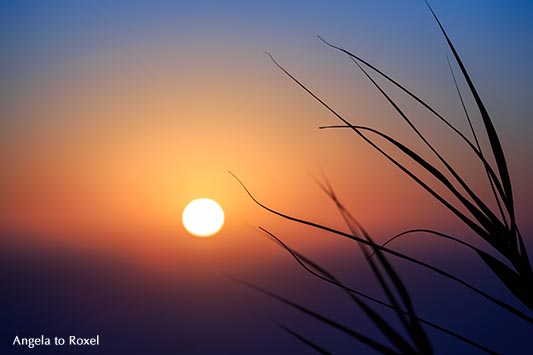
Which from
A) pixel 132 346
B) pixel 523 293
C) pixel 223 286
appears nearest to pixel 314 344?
pixel 523 293

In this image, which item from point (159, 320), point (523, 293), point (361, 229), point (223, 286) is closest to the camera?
point (523, 293)

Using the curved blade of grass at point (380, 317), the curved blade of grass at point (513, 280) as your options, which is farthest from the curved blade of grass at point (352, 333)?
the curved blade of grass at point (513, 280)

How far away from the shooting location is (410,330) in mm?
545

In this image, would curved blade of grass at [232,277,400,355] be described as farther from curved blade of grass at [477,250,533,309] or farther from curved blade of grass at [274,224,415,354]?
curved blade of grass at [477,250,533,309]

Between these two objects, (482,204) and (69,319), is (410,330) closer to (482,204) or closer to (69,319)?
(482,204)

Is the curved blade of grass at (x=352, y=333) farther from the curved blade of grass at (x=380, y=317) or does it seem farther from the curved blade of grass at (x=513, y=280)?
the curved blade of grass at (x=513, y=280)

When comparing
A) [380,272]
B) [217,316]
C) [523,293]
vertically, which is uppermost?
[217,316]

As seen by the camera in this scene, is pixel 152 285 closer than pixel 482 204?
No

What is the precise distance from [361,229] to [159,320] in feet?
160

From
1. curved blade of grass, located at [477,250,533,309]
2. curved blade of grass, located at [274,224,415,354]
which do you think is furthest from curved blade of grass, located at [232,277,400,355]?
curved blade of grass, located at [477,250,533,309]

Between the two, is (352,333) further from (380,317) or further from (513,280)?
(513,280)

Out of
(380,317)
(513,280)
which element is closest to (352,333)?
(380,317)

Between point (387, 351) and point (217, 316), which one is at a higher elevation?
point (217, 316)

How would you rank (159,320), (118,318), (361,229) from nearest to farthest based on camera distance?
(361,229) → (118,318) → (159,320)
